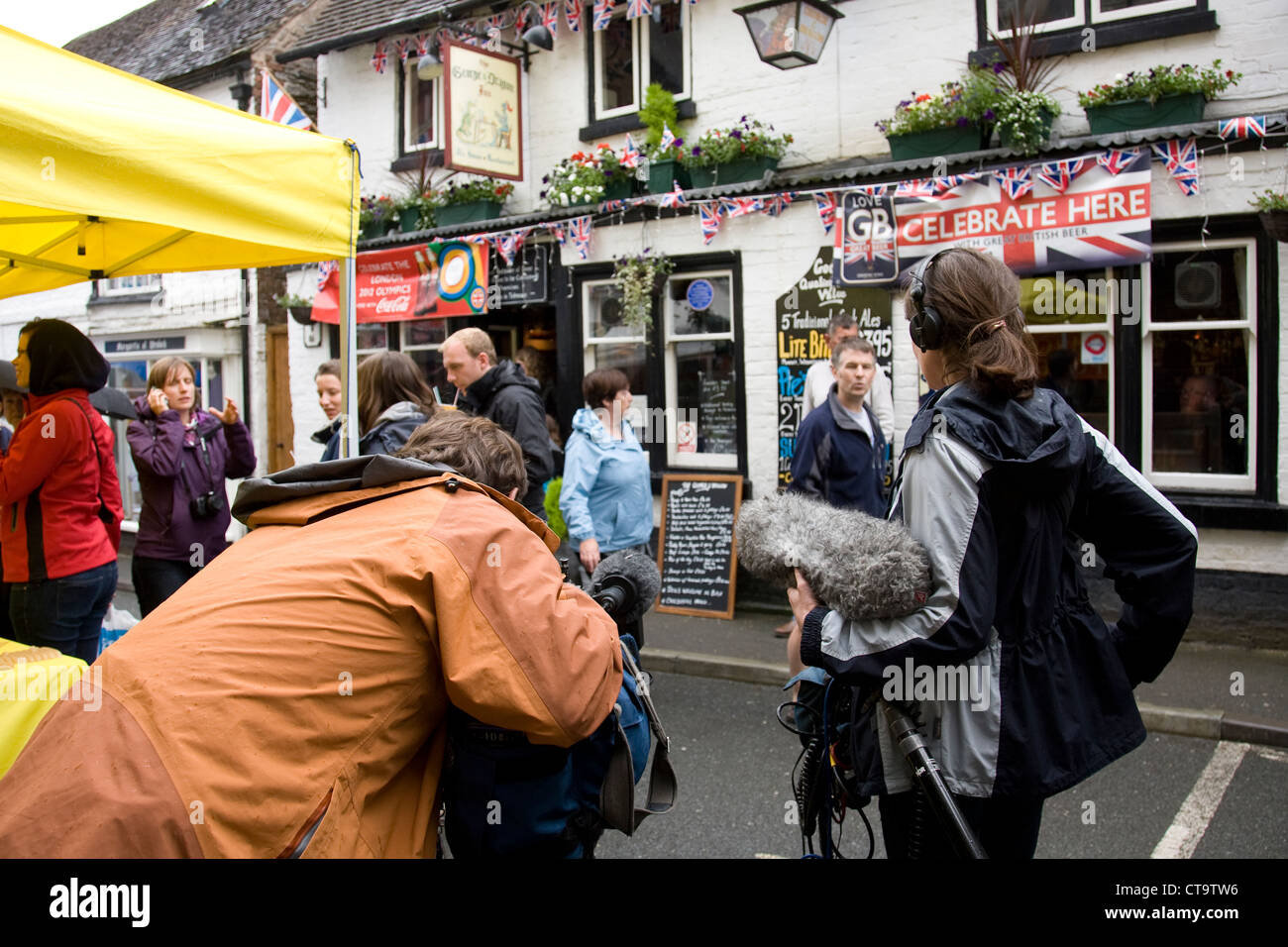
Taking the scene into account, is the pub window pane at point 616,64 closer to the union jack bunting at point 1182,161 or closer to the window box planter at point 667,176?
the window box planter at point 667,176

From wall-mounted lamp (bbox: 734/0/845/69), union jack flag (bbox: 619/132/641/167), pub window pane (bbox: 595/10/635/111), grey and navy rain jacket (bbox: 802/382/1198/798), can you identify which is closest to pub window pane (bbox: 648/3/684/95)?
pub window pane (bbox: 595/10/635/111)

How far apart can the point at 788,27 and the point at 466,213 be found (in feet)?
14.7

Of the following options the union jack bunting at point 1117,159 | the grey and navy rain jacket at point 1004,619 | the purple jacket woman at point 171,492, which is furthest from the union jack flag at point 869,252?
the grey and navy rain jacket at point 1004,619

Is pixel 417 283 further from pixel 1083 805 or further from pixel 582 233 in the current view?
pixel 1083 805

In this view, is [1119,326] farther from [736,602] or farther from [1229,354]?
[736,602]

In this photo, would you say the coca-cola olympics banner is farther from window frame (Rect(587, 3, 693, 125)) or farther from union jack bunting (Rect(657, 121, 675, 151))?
union jack bunting (Rect(657, 121, 675, 151))

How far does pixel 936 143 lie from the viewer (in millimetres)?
8227

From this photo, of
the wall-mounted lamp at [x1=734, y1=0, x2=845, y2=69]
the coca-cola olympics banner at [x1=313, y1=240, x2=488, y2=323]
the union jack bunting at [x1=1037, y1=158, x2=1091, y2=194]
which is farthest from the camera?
the coca-cola olympics banner at [x1=313, y1=240, x2=488, y2=323]

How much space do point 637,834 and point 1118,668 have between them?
2.85 m

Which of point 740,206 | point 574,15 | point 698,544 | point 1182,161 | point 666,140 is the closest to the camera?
point 1182,161

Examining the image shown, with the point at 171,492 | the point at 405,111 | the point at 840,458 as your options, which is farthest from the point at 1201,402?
the point at 405,111

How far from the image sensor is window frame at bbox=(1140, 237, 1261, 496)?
727 centimetres

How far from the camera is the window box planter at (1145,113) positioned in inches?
285

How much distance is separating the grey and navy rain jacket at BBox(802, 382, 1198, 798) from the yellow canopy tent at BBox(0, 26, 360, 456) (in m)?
2.90
